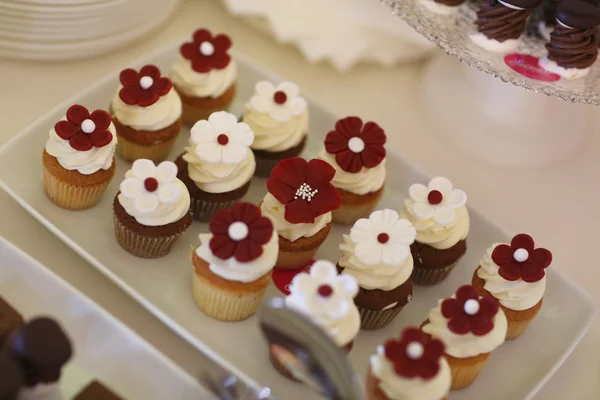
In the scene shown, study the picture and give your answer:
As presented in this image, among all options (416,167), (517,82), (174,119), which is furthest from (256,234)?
(517,82)

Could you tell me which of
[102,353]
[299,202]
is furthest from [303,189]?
[102,353]

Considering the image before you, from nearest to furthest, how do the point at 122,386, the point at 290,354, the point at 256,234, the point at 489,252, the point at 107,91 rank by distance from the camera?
the point at 290,354 < the point at 122,386 < the point at 256,234 < the point at 489,252 < the point at 107,91

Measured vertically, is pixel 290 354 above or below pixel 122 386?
above

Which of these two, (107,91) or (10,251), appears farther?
(107,91)

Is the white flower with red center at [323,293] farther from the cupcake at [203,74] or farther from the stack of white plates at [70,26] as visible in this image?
the stack of white plates at [70,26]

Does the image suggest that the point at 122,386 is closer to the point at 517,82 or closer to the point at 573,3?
the point at 517,82

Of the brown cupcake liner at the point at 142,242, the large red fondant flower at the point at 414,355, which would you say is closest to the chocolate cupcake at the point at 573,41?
the large red fondant flower at the point at 414,355
